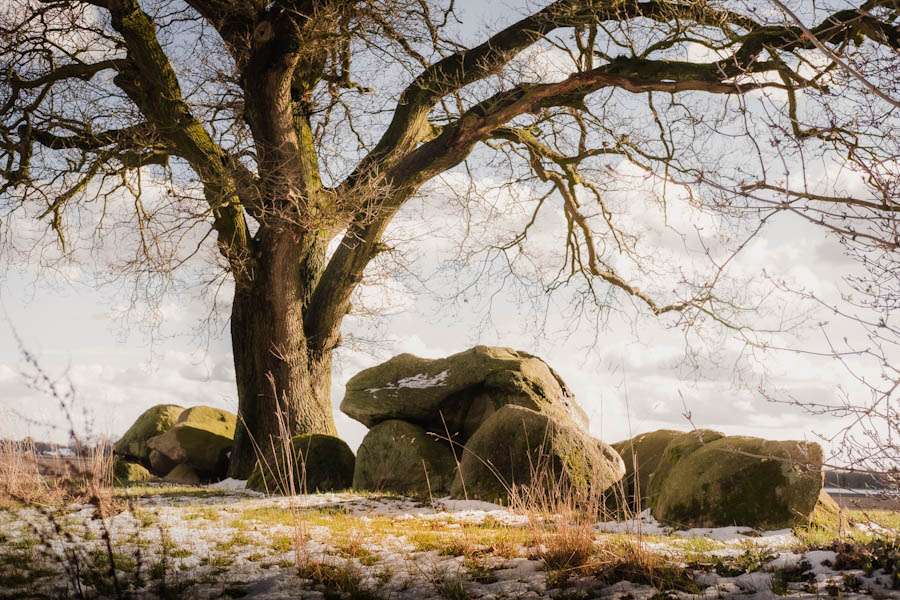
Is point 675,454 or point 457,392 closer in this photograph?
point 675,454

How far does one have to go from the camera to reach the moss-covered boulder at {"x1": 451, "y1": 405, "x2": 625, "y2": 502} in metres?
7.26

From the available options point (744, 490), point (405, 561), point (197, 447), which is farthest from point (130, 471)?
point (744, 490)

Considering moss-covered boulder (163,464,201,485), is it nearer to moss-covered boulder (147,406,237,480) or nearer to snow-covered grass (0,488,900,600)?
moss-covered boulder (147,406,237,480)

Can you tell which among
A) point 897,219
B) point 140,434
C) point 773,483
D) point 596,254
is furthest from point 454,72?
point 140,434

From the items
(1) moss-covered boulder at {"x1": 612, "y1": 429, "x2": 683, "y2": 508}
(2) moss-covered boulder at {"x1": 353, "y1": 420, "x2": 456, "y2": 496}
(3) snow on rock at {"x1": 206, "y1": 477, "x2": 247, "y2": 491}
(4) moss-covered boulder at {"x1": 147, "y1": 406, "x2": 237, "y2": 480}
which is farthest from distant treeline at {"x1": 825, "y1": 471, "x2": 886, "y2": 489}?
(4) moss-covered boulder at {"x1": 147, "y1": 406, "x2": 237, "y2": 480}

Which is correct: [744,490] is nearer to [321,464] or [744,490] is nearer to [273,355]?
[321,464]

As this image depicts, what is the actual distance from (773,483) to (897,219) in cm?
432

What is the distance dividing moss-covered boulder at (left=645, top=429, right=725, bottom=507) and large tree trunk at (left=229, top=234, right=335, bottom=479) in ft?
15.5

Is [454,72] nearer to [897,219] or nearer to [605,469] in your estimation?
[605,469]

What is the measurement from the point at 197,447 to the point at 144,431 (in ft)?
5.67

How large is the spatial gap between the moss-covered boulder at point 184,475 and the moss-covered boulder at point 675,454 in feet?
Result: 24.6

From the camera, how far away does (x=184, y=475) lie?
12.0m

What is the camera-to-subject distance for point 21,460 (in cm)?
599

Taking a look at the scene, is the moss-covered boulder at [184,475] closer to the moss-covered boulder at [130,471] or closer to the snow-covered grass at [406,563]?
the moss-covered boulder at [130,471]
